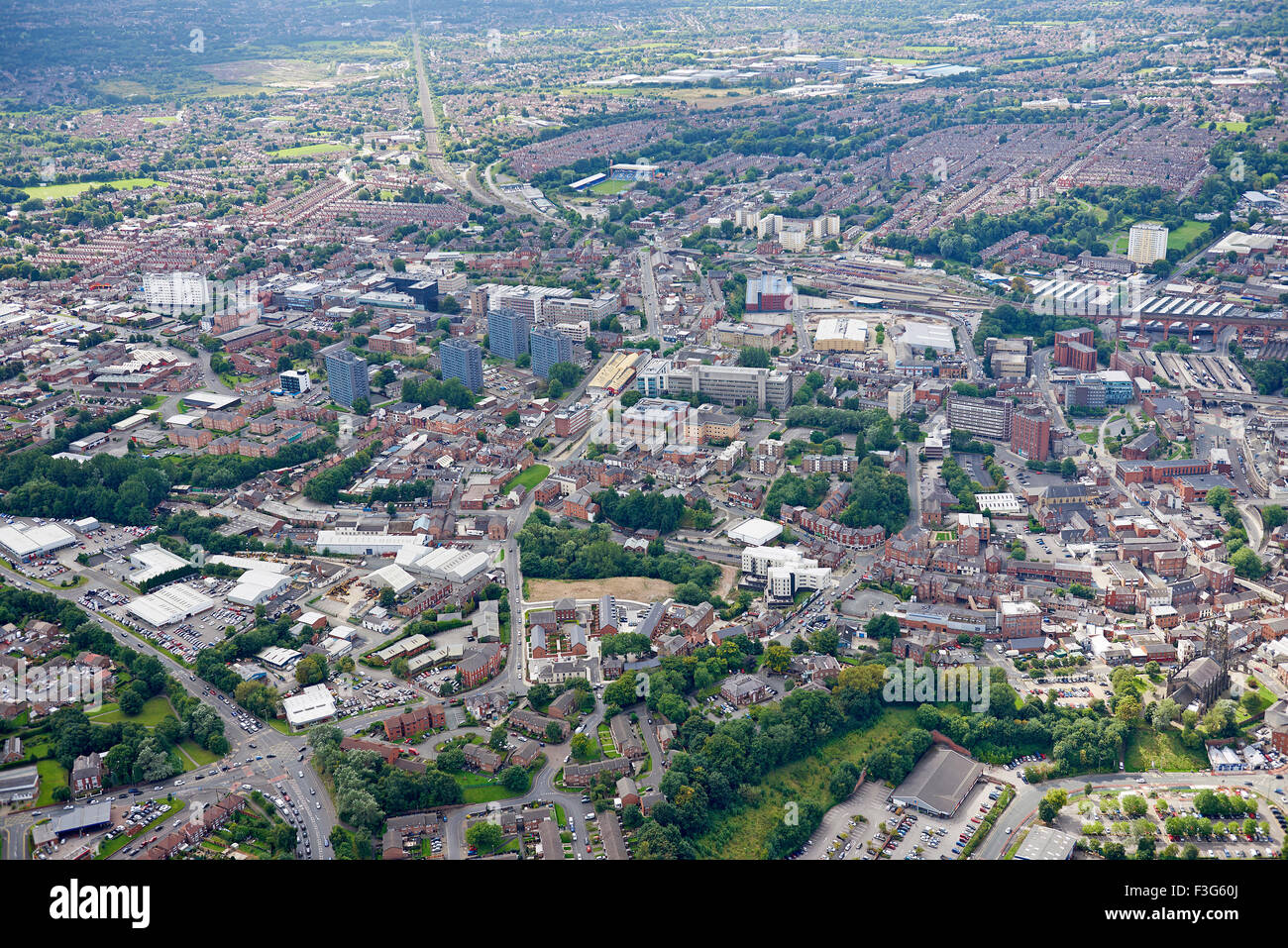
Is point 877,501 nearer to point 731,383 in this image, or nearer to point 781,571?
point 781,571

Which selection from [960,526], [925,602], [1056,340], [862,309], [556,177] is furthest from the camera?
[556,177]

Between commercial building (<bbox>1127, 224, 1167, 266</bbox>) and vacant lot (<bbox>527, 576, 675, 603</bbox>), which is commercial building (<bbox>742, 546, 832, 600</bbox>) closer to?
vacant lot (<bbox>527, 576, 675, 603</bbox>)

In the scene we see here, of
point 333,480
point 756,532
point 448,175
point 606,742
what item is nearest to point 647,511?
point 756,532

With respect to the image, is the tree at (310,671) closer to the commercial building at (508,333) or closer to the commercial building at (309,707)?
the commercial building at (309,707)

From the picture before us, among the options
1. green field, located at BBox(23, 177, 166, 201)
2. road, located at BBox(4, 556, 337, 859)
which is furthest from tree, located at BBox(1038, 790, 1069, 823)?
green field, located at BBox(23, 177, 166, 201)

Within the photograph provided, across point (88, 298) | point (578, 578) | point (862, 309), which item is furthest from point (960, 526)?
point (88, 298)
